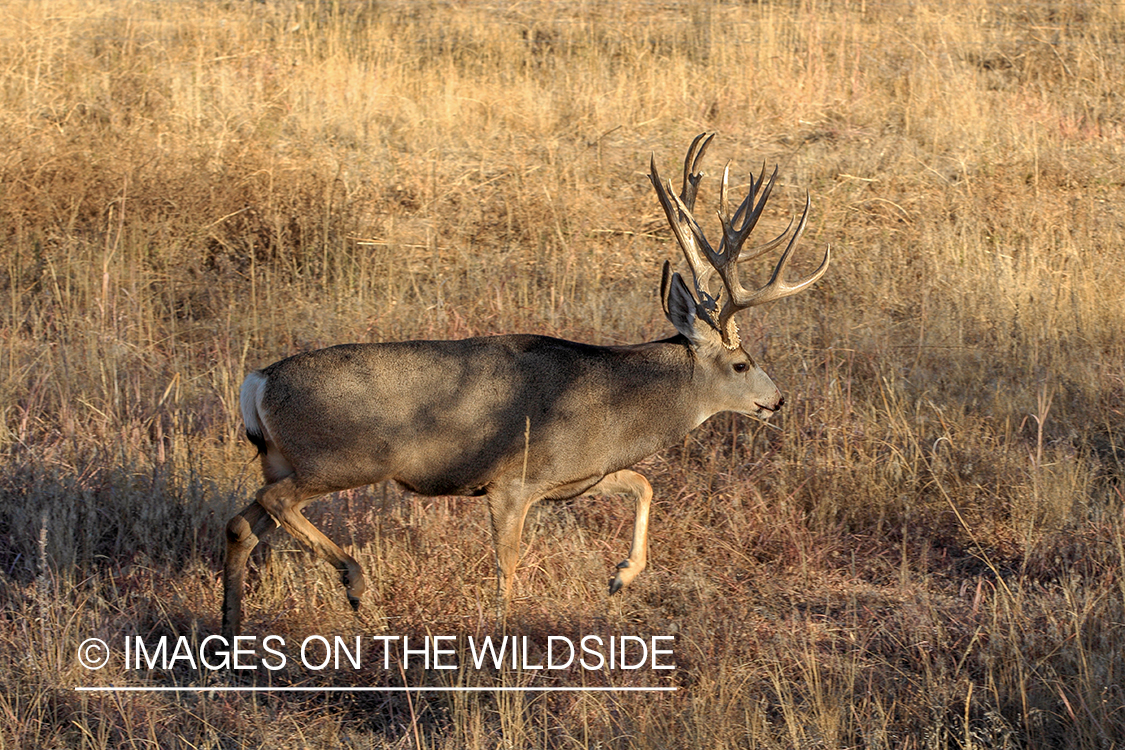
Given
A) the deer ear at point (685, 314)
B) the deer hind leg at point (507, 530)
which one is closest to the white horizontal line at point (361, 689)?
the deer hind leg at point (507, 530)

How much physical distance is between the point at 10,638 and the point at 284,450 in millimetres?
1206

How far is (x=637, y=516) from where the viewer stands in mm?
5160

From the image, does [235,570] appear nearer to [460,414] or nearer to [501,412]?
[460,414]

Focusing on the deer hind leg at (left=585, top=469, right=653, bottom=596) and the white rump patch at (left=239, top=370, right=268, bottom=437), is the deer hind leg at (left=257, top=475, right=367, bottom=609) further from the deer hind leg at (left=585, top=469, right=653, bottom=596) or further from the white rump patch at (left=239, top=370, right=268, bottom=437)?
the deer hind leg at (left=585, top=469, right=653, bottom=596)

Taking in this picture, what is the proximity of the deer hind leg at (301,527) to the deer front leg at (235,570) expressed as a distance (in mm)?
128

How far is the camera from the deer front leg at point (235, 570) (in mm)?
4676

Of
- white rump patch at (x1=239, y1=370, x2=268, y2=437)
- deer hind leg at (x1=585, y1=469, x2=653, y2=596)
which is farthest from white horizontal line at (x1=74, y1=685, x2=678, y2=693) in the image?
white rump patch at (x1=239, y1=370, x2=268, y2=437)

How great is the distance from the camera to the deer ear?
520cm

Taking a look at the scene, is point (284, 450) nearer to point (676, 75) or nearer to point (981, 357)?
point (981, 357)

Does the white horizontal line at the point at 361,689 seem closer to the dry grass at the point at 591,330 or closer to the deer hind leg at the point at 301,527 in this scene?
the dry grass at the point at 591,330

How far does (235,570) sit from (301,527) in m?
0.36

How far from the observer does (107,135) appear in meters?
9.09

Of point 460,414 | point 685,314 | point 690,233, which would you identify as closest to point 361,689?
point 460,414

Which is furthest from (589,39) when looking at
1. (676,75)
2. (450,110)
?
(450,110)
